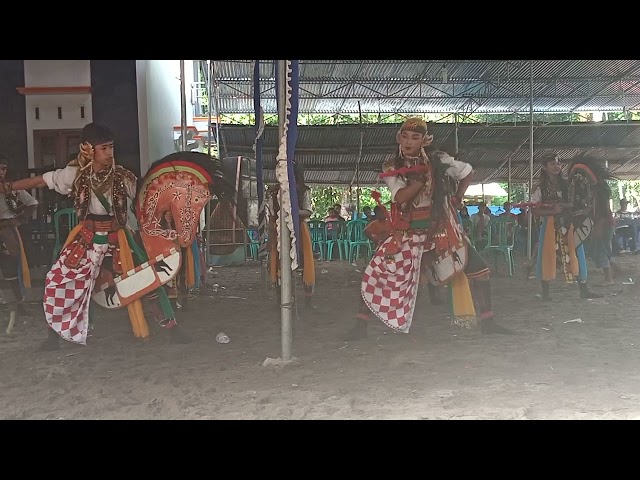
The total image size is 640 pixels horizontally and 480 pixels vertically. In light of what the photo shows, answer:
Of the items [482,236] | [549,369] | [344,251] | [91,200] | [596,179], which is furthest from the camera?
[344,251]

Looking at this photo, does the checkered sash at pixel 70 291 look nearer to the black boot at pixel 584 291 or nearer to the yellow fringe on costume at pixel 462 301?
the yellow fringe on costume at pixel 462 301

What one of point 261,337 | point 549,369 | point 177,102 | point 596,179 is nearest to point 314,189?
point 177,102

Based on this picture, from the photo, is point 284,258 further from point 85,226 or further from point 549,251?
point 549,251

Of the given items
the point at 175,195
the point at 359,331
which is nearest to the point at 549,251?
the point at 359,331

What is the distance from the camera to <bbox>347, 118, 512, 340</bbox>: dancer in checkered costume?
15.9ft

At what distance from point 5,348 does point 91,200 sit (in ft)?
4.48

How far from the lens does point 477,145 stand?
9.75m

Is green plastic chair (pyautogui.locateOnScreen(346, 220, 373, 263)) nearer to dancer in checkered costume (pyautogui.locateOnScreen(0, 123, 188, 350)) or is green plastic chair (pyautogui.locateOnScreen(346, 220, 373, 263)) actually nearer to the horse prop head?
the horse prop head

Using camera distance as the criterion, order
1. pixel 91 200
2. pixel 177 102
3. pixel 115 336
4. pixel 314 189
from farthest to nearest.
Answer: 1. pixel 314 189
2. pixel 177 102
3. pixel 115 336
4. pixel 91 200

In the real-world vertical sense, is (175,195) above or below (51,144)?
below

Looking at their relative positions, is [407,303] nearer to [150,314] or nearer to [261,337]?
[261,337]

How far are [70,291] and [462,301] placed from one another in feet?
9.75

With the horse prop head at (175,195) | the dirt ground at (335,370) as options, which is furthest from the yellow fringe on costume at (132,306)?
the horse prop head at (175,195)

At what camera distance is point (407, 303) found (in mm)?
4879
